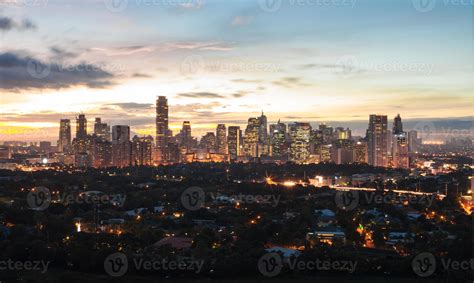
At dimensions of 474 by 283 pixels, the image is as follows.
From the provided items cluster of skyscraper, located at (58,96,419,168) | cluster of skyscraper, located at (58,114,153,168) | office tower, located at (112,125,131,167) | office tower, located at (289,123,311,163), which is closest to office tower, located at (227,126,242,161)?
cluster of skyscraper, located at (58,96,419,168)

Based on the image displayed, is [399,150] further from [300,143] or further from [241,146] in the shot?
[241,146]

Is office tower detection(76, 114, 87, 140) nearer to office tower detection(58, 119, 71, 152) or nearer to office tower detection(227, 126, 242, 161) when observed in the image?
office tower detection(58, 119, 71, 152)

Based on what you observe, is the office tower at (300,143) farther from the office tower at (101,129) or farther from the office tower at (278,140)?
the office tower at (101,129)

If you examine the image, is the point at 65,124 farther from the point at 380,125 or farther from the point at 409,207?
the point at 409,207

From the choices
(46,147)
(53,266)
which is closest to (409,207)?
(53,266)

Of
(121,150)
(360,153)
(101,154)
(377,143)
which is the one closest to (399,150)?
(377,143)

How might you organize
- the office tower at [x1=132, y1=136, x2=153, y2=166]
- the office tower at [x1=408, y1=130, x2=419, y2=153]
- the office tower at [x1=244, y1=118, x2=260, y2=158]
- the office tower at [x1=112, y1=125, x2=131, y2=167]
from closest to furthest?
the office tower at [x1=112, y1=125, x2=131, y2=167] → the office tower at [x1=132, y1=136, x2=153, y2=166] → the office tower at [x1=244, y1=118, x2=260, y2=158] → the office tower at [x1=408, y1=130, x2=419, y2=153]
